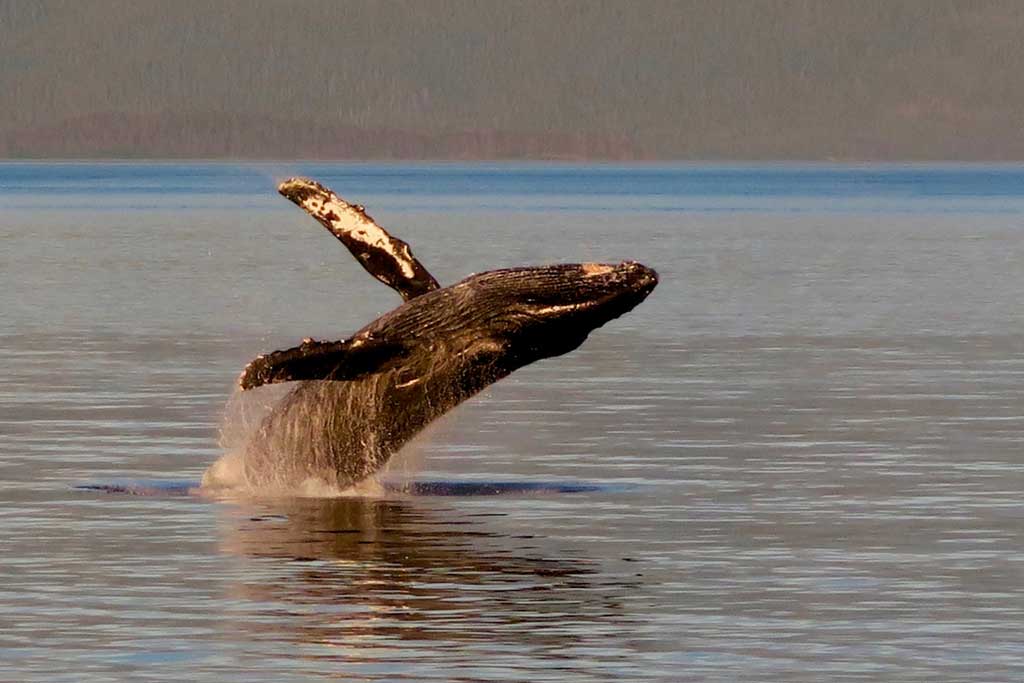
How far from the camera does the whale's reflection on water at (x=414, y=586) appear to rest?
18.9 m

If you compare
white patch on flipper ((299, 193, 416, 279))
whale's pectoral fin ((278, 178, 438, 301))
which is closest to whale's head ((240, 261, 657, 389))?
whale's pectoral fin ((278, 178, 438, 301))

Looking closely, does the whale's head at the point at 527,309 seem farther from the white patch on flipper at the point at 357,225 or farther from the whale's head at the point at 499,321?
the white patch on flipper at the point at 357,225

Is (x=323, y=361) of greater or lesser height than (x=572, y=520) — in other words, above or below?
above

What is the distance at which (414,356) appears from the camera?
85.5 feet

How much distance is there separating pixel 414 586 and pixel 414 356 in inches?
201

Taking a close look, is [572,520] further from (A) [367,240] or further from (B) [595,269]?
(A) [367,240]

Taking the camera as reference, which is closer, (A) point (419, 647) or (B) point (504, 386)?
(A) point (419, 647)

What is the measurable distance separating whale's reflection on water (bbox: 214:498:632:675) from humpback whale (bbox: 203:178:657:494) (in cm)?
69

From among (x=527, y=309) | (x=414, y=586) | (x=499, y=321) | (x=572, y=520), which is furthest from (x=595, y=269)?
(x=414, y=586)

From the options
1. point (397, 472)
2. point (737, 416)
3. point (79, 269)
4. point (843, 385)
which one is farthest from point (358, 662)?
point (79, 269)

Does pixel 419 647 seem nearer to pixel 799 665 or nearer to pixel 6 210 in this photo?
pixel 799 665

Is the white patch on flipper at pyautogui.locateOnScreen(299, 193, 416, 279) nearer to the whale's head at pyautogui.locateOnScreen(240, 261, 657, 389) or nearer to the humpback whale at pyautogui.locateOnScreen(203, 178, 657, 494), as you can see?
the humpback whale at pyautogui.locateOnScreen(203, 178, 657, 494)

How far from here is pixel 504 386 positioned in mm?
40219

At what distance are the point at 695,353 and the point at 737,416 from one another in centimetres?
1140
